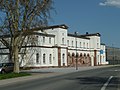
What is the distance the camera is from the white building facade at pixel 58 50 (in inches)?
2731

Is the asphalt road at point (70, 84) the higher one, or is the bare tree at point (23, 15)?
the bare tree at point (23, 15)

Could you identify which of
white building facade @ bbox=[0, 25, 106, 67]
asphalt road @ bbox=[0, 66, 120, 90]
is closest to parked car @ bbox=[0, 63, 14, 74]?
white building facade @ bbox=[0, 25, 106, 67]

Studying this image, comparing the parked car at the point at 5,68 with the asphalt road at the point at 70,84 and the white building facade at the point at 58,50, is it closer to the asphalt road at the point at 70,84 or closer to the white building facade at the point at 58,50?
→ the white building facade at the point at 58,50

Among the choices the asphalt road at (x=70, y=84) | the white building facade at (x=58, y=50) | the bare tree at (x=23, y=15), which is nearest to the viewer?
the asphalt road at (x=70, y=84)

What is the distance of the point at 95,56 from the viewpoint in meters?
101

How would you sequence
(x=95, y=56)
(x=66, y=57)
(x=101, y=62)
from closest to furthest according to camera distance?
(x=66, y=57) → (x=95, y=56) → (x=101, y=62)

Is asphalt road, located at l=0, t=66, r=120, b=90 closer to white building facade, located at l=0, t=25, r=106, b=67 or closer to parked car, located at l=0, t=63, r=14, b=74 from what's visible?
parked car, located at l=0, t=63, r=14, b=74

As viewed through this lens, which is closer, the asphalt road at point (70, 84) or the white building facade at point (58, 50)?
the asphalt road at point (70, 84)

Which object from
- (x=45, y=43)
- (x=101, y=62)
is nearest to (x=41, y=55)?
(x=45, y=43)

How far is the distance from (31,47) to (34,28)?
94.2ft

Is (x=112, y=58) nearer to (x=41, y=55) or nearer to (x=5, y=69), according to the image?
(x=41, y=55)

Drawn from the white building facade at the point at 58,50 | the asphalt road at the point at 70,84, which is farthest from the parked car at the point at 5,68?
the asphalt road at the point at 70,84

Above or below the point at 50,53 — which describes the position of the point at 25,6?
above

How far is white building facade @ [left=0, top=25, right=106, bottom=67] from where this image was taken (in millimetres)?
69375
